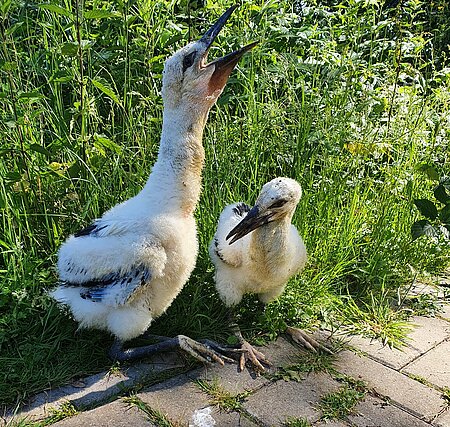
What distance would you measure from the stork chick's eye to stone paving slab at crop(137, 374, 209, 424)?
1654 millimetres

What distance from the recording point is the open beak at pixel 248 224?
10.8ft

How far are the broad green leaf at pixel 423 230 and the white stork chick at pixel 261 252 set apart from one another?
2.50 feet

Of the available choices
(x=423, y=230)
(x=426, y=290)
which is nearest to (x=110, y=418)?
(x=423, y=230)

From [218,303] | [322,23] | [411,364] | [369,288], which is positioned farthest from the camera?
[322,23]

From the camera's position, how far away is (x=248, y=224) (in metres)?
3.31

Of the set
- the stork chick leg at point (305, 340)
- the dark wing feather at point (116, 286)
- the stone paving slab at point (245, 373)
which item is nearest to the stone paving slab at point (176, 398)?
the stone paving slab at point (245, 373)

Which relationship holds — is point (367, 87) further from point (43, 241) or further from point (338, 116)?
point (43, 241)

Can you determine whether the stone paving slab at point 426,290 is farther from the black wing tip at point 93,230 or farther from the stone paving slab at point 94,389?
the black wing tip at point 93,230

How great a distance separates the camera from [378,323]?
12.6 feet

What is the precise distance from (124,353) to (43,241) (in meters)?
1.12

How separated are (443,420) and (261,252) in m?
1.28

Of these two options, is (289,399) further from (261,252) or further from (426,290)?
(426,290)

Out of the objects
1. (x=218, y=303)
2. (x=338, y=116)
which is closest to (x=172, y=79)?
(x=218, y=303)

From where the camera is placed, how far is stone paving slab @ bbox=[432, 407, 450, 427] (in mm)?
2896
